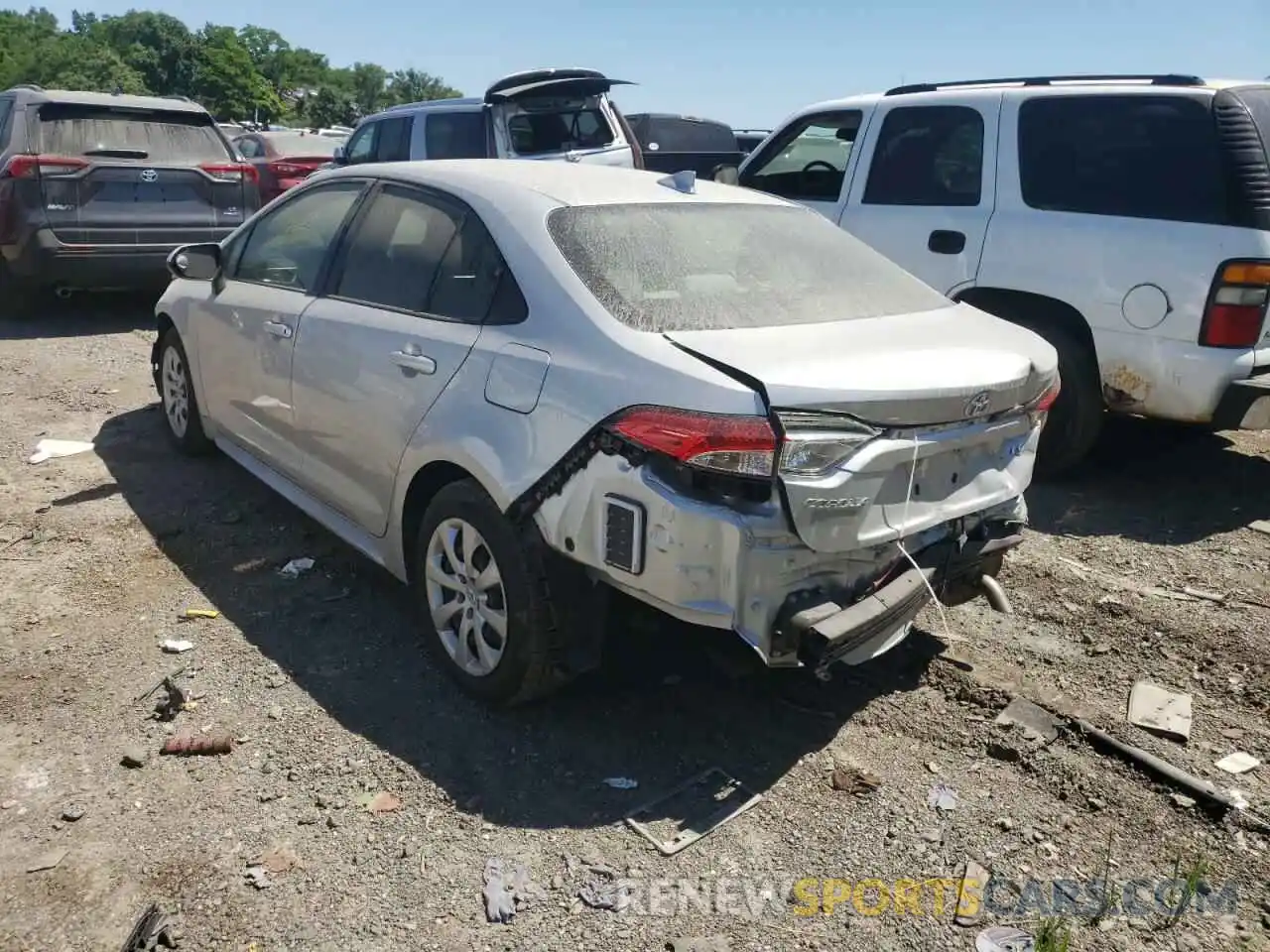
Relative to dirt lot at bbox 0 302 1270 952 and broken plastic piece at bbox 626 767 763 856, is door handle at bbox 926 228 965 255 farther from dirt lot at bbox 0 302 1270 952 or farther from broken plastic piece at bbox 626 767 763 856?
broken plastic piece at bbox 626 767 763 856

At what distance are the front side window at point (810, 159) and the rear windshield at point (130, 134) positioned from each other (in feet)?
16.4

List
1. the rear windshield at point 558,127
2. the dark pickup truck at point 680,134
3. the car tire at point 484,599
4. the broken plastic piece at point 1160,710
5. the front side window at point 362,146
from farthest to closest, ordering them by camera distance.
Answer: the dark pickup truck at point 680,134 → the front side window at point 362,146 → the rear windshield at point 558,127 → the broken plastic piece at point 1160,710 → the car tire at point 484,599

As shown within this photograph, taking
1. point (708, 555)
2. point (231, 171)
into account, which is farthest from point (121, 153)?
point (708, 555)

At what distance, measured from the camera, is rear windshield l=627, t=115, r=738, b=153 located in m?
13.3

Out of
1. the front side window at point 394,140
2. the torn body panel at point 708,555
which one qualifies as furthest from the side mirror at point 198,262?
the front side window at point 394,140

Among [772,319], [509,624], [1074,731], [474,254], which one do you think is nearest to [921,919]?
[1074,731]

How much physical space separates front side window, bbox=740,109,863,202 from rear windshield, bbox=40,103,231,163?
16.4ft

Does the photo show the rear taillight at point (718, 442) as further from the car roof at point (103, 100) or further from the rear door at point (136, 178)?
the car roof at point (103, 100)

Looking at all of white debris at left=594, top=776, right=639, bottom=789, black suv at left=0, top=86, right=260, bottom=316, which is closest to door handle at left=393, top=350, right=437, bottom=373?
white debris at left=594, top=776, right=639, bottom=789

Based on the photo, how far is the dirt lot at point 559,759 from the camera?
2.63m

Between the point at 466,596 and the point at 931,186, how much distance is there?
4013 millimetres

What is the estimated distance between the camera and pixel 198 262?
4941 mm

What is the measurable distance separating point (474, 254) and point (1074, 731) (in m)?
2.51

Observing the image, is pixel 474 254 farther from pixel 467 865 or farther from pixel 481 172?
pixel 467 865
